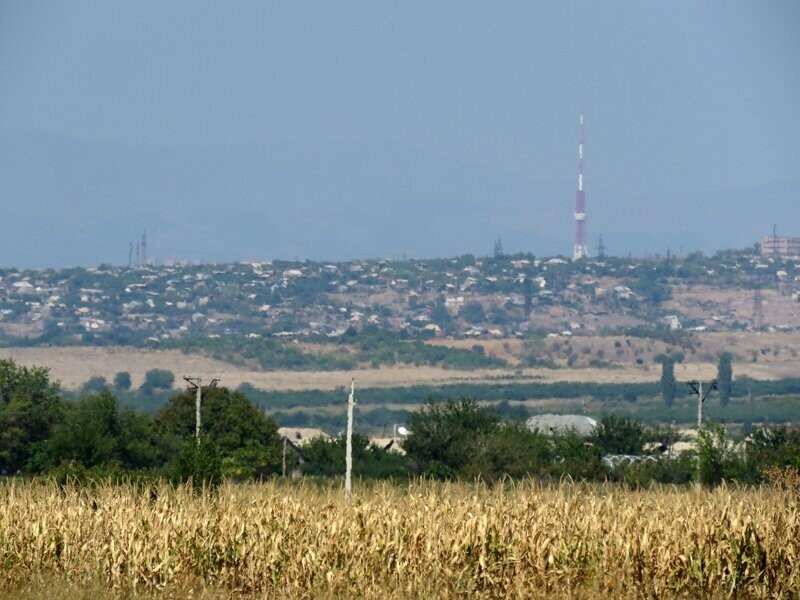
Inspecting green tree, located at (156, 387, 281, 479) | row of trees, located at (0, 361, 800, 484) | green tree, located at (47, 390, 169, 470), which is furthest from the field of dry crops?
green tree, located at (156, 387, 281, 479)

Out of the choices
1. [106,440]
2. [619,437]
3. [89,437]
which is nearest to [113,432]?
[106,440]

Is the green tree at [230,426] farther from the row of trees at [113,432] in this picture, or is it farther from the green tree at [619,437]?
the green tree at [619,437]

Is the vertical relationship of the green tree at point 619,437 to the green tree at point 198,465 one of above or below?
below

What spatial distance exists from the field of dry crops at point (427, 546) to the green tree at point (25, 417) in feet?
171

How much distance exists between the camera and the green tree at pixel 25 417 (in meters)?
90.4

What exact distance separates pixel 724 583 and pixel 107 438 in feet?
183

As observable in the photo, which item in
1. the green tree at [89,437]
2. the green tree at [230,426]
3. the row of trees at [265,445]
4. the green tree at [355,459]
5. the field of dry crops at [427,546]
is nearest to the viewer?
the field of dry crops at [427,546]

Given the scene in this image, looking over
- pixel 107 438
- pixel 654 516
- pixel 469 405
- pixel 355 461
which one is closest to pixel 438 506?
pixel 654 516

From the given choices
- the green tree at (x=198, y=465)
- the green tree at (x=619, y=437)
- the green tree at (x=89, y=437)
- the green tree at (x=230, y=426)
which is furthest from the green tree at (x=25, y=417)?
the green tree at (x=619, y=437)

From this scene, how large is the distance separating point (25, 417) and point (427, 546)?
65375 millimetres

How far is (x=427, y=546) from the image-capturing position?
108 ft

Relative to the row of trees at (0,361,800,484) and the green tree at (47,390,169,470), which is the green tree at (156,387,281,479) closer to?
the row of trees at (0,361,800,484)

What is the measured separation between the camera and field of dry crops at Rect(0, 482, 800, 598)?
32.3 meters

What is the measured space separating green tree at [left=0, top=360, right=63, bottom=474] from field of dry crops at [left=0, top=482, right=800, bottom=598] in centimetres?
5202
